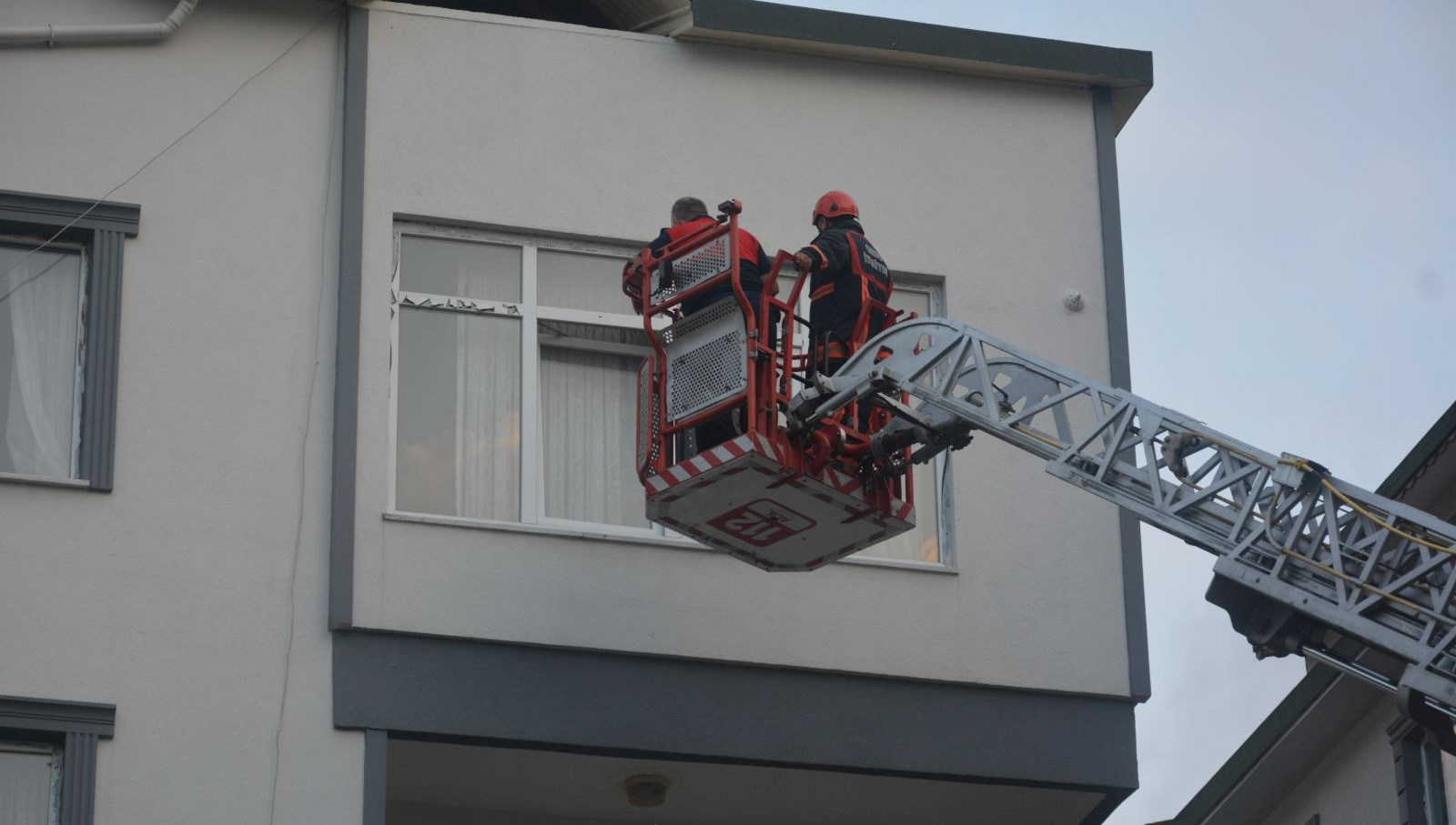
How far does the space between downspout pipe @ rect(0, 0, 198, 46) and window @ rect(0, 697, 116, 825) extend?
15.6ft

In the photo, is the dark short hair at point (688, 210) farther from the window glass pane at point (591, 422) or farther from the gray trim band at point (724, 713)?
the gray trim band at point (724, 713)

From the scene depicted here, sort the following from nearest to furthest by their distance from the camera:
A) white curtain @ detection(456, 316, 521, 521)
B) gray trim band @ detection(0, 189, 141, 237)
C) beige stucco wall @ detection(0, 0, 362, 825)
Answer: beige stucco wall @ detection(0, 0, 362, 825)
gray trim band @ detection(0, 189, 141, 237)
white curtain @ detection(456, 316, 521, 521)

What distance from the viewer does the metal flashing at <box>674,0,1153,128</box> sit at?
18.3 metres

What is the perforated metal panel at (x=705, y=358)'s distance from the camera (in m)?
14.6

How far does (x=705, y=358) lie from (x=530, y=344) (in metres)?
2.83

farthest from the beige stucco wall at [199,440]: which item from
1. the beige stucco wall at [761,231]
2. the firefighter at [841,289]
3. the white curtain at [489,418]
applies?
the firefighter at [841,289]

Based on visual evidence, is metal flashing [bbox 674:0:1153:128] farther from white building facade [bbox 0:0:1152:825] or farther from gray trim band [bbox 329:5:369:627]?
gray trim band [bbox 329:5:369:627]

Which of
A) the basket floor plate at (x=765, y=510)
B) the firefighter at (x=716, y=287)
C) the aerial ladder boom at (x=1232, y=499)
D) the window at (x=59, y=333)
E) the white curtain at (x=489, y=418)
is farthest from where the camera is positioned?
the white curtain at (x=489, y=418)

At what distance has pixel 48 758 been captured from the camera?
1508 cm

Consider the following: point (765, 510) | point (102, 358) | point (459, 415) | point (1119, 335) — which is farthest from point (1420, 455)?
point (102, 358)

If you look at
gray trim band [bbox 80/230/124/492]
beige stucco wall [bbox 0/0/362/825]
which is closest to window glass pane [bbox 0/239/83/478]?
gray trim band [bbox 80/230/124/492]

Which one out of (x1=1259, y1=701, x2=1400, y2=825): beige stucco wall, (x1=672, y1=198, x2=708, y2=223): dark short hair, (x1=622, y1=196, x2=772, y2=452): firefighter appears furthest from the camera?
(x1=1259, y1=701, x2=1400, y2=825): beige stucco wall

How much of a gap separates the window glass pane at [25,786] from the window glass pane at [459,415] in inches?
119

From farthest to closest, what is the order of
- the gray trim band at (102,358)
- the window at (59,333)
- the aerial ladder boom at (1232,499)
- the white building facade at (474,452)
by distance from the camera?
the window at (59,333) → the gray trim band at (102,358) → the white building facade at (474,452) → the aerial ladder boom at (1232,499)
